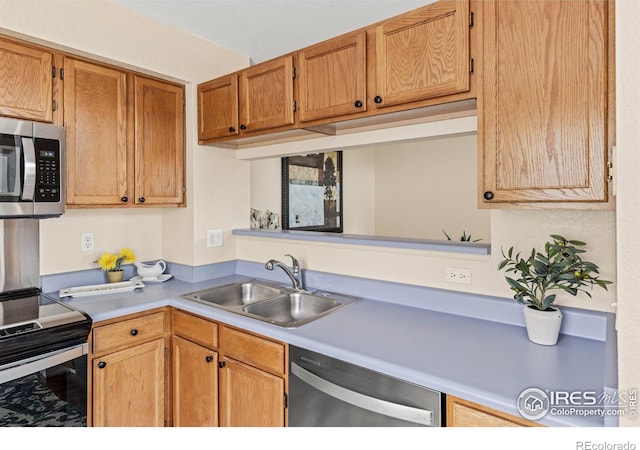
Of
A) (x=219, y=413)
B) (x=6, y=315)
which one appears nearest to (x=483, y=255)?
(x=219, y=413)

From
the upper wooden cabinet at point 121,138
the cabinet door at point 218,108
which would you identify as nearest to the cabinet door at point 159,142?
the upper wooden cabinet at point 121,138

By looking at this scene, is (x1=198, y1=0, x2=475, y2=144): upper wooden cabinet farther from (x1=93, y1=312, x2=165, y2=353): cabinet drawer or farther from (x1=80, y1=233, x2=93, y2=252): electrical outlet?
(x1=93, y1=312, x2=165, y2=353): cabinet drawer

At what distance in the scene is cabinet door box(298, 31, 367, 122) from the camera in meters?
1.72

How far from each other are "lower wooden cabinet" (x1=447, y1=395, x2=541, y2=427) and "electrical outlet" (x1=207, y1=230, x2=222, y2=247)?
6.10 ft

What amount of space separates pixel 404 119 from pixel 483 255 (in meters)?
0.74

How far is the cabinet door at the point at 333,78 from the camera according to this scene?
67.9 inches

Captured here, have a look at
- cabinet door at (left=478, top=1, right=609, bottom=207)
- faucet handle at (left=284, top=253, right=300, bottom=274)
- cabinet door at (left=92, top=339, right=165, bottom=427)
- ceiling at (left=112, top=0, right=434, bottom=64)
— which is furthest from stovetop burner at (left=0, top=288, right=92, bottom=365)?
cabinet door at (left=478, top=1, right=609, bottom=207)

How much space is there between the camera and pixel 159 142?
2369mm

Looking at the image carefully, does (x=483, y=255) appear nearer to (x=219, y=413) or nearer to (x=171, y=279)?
(x=219, y=413)

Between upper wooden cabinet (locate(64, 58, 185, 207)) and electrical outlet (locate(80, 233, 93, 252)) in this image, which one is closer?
upper wooden cabinet (locate(64, 58, 185, 207))

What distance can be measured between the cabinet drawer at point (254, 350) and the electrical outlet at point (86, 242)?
3.78 feet

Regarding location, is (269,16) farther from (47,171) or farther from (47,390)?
(47,390)

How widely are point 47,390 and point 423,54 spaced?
2088mm

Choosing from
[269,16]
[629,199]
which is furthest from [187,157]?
[629,199]
